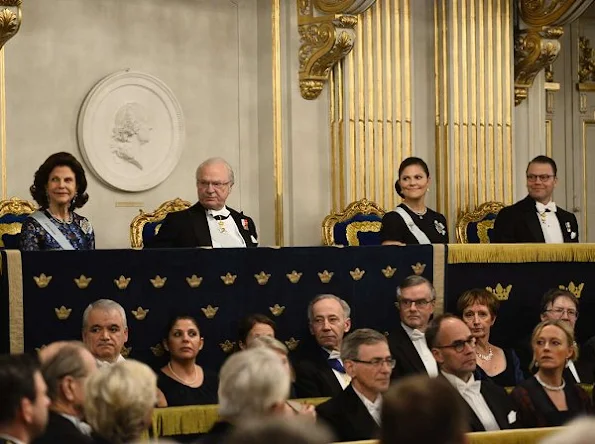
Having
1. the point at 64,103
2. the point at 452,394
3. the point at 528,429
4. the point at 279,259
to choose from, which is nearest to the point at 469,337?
the point at 528,429

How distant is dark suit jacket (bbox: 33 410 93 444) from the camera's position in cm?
394

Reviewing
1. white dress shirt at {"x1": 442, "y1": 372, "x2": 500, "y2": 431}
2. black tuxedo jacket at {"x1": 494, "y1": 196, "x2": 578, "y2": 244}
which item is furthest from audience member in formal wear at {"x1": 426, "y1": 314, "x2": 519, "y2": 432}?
black tuxedo jacket at {"x1": 494, "y1": 196, "x2": 578, "y2": 244}

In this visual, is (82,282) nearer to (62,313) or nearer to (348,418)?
(62,313)

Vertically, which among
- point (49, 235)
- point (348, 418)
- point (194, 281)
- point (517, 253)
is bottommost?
point (348, 418)

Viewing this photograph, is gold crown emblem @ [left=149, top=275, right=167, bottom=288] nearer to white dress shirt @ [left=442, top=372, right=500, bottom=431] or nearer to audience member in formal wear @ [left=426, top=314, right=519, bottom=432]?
audience member in formal wear @ [left=426, top=314, right=519, bottom=432]

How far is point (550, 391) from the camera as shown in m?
6.19

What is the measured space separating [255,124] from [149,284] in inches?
148

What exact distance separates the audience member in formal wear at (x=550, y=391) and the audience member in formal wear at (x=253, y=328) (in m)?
1.26

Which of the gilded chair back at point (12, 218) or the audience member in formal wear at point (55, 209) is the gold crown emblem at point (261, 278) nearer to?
the audience member in formal wear at point (55, 209)

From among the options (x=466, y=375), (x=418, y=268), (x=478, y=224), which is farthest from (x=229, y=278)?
(x=478, y=224)

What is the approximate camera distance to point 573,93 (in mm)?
12688

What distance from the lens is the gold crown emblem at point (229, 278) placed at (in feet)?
22.8

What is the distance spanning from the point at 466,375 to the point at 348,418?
29.8 inches

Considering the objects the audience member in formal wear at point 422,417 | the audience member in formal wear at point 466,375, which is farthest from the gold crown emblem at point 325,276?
the audience member in formal wear at point 422,417
